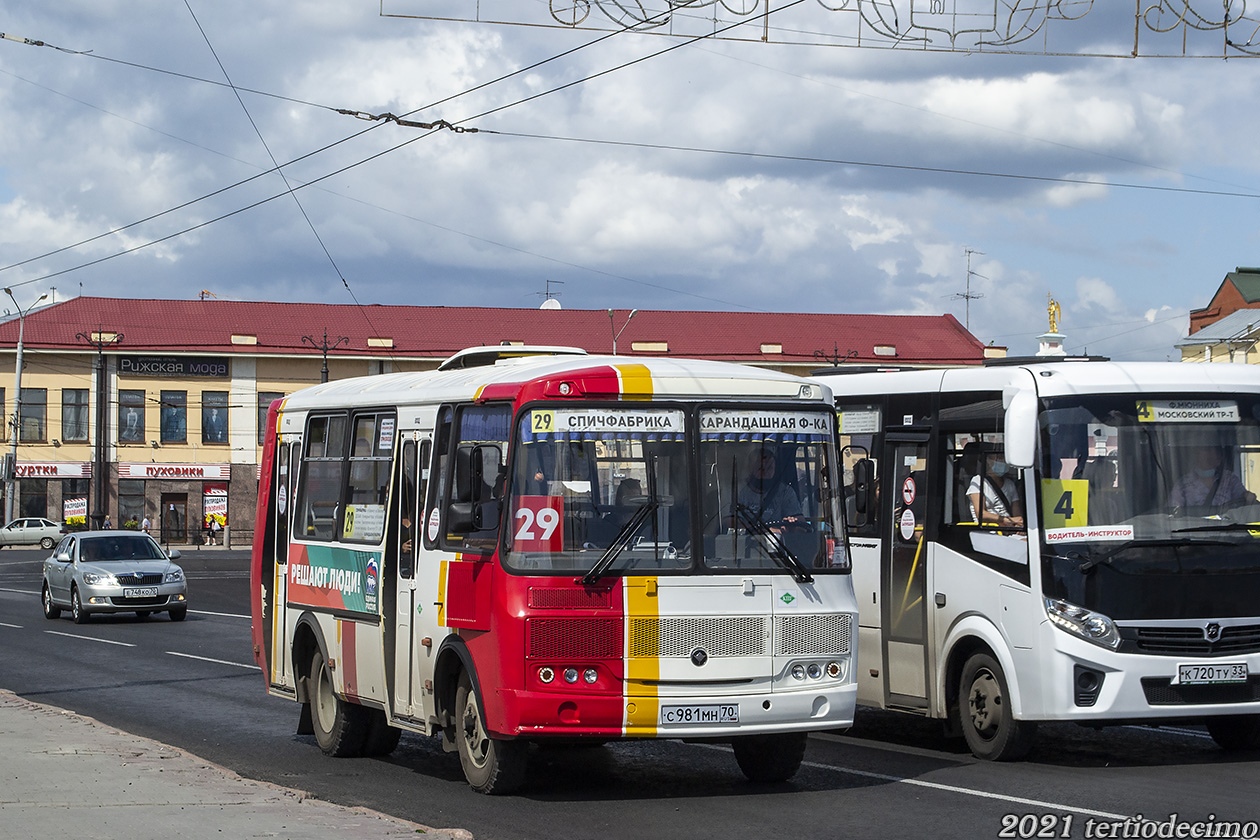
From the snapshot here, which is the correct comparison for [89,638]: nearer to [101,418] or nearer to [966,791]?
[966,791]

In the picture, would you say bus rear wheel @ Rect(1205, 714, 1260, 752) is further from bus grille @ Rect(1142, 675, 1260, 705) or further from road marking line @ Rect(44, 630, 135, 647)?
road marking line @ Rect(44, 630, 135, 647)

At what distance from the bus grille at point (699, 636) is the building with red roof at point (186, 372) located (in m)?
66.0

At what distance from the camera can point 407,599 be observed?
38.5 ft

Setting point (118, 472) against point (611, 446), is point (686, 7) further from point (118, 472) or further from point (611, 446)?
point (118, 472)

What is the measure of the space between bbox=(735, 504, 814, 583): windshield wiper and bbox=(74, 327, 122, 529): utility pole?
6997 cm

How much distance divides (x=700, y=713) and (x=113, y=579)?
22.5 meters

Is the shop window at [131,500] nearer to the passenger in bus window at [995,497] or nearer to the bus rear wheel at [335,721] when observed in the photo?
the bus rear wheel at [335,721]

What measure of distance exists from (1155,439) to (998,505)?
1.19 m

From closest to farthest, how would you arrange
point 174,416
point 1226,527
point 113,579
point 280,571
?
1. point 1226,527
2. point 280,571
3. point 113,579
4. point 174,416

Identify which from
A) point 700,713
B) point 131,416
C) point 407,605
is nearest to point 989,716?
point 700,713

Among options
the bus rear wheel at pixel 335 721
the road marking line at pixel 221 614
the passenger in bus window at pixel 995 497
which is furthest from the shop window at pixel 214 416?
the passenger in bus window at pixel 995 497

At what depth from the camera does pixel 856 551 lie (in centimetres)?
1389

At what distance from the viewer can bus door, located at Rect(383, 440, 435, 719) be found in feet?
37.9

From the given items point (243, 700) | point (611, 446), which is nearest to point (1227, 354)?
point (243, 700)
